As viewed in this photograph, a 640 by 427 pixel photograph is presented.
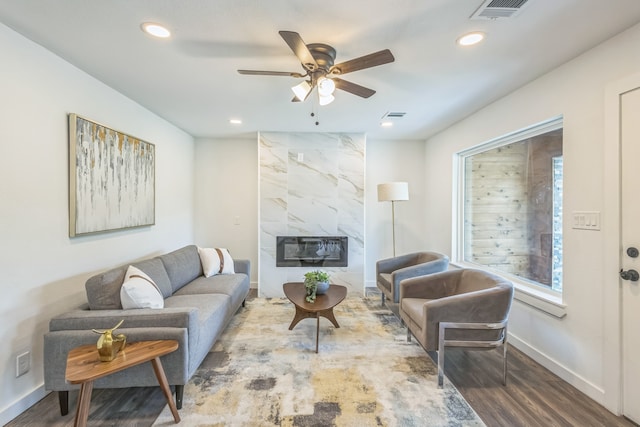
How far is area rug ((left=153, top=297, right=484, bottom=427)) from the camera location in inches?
73.8

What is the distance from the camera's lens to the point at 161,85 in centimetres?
272

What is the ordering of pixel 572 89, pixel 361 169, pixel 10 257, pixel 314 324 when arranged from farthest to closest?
pixel 361 169 → pixel 314 324 → pixel 572 89 → pixel 10 257

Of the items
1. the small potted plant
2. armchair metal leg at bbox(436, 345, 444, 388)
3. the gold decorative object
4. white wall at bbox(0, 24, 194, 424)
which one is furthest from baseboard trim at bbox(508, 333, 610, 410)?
white wall at bbox(0, 24, 194, 424)

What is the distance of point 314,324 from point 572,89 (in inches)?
124

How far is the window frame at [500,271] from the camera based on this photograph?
246cm

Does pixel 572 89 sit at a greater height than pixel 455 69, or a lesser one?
lesser

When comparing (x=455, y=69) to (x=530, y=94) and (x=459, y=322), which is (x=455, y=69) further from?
(x=459, y=322)

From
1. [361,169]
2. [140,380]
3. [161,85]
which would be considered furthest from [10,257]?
[361,169]

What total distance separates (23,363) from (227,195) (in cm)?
325

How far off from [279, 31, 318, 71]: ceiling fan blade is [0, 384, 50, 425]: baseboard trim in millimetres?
2804

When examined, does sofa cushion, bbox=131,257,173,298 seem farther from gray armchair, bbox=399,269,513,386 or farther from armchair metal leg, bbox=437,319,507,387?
armchair metal leg, bbox=437,319,507,387

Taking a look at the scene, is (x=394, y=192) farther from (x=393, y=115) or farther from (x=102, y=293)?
(x=102, y=293)

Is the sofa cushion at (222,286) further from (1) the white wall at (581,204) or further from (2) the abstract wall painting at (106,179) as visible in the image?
(1) the white wall at (581,204)

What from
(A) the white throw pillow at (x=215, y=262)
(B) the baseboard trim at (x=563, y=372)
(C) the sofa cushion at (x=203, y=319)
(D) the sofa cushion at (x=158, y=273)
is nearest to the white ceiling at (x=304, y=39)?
(D) the sofa cushion at (x=158, y=273)
